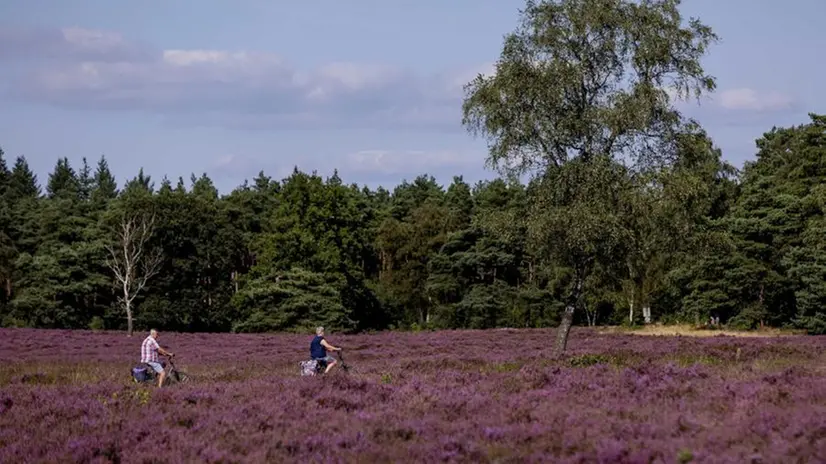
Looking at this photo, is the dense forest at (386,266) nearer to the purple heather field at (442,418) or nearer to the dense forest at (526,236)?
the dense forest at (526,236)

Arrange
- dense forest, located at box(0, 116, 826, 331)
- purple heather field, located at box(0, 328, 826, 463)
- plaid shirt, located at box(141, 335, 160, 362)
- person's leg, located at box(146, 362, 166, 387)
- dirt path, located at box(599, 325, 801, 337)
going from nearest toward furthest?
purple heather field, located at box(0, 328, 826, 463)
person's leg, located at box(146, 362, 166, 387)
plaid shirt, located at box(141, 335, 160, 362)
dirt path, located at box(599, 325, 801, 337)
dense forest, located at box(0, 116, 826, 331)

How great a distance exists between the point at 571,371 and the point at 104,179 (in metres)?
175

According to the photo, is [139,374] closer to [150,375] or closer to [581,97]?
[150,375]

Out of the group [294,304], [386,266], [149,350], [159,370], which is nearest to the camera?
[159,370]

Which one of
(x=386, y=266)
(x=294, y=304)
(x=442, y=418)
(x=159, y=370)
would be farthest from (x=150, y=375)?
(x=386, y=266)

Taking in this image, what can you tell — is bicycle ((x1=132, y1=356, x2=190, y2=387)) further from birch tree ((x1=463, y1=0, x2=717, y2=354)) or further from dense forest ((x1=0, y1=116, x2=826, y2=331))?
dense forest ((x1=0, y1=116, x2=826, y2=331))

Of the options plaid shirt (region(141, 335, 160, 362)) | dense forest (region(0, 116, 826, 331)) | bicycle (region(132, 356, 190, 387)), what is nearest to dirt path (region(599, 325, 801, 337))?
dense forest (region(0, 116, 826, 331))

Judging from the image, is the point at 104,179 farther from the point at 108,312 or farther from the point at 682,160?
the point at 682,160

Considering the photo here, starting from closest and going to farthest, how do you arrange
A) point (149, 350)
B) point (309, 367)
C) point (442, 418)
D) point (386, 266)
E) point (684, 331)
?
point (442, 418) → point (149, 350) → point (309, 367) → point (684, 331) → point (386, 266)

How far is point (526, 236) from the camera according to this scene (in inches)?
1177

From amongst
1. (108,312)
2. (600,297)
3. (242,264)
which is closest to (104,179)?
(242,264)

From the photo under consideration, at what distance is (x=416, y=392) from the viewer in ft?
60.3

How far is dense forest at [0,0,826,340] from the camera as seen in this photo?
94.1 ft

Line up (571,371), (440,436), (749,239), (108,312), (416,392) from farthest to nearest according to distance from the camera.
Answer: (108,312)
(749,239)
(571,371)
(416,392)
(440,436)
